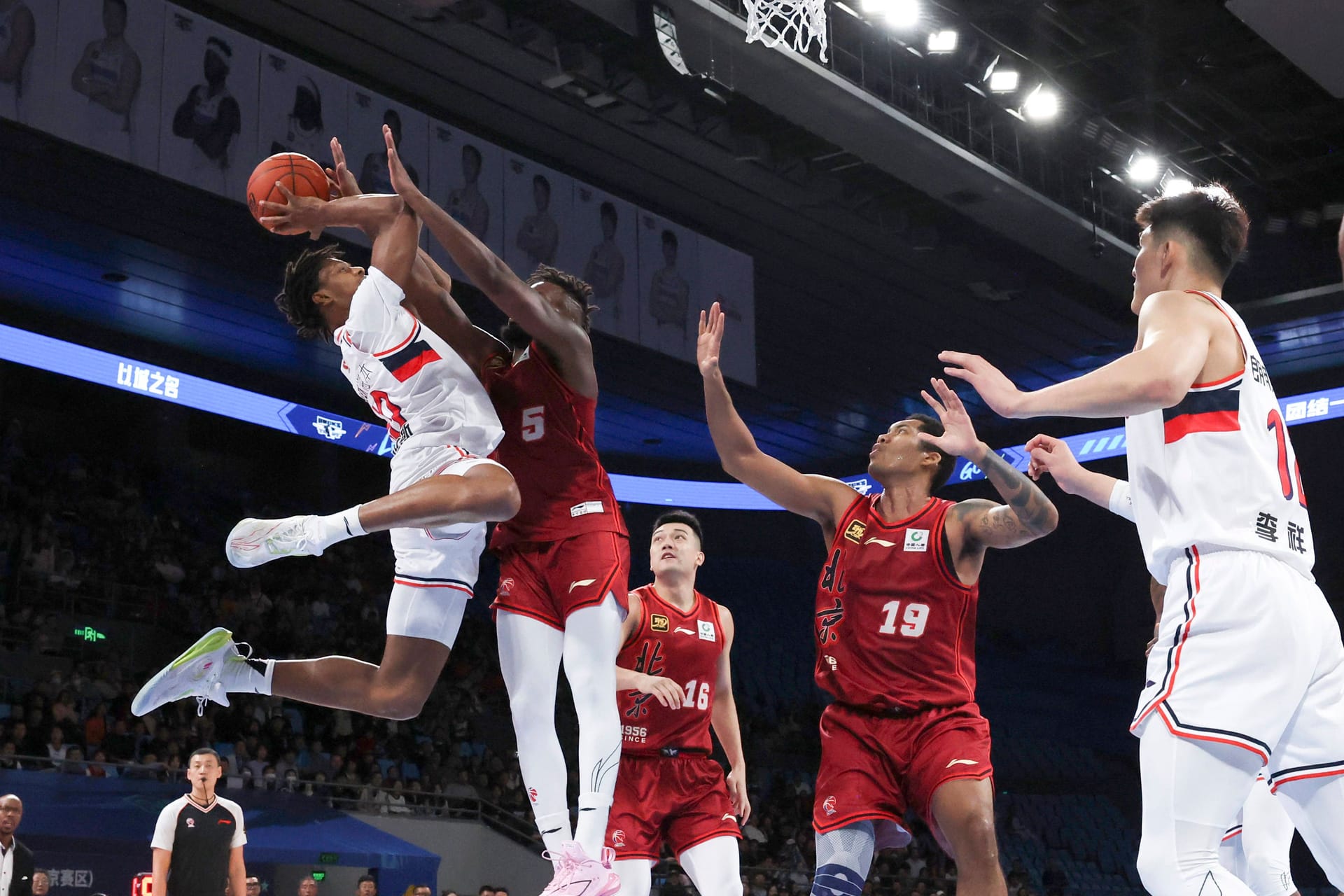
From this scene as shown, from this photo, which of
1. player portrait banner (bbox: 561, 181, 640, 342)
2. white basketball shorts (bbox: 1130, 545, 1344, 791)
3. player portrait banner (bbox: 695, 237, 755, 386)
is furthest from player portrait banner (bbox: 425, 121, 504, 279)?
white basketball shorts (bbox: 1130, 545, 1344, 791)

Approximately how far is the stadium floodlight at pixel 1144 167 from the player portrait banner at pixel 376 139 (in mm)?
9488

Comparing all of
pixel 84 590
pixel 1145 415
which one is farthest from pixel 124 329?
pixel 1145 415

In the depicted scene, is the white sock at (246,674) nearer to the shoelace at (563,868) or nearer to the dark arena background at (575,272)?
the shoelace at (563,868)

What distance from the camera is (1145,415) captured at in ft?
12.3

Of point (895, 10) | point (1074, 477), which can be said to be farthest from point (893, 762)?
point (895, 10)

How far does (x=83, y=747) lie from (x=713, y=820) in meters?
10.3

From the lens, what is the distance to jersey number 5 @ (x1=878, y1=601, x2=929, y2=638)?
544cm

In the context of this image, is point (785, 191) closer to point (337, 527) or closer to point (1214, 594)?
point (337, 527)

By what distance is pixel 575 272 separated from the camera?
647 inches

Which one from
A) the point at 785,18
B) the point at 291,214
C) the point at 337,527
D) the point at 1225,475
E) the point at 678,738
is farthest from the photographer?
the point at 785,18

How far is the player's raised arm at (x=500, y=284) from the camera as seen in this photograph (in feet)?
16.7

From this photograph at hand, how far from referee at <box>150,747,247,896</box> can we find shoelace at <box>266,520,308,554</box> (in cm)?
461

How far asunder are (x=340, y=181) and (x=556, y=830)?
9.79 feet

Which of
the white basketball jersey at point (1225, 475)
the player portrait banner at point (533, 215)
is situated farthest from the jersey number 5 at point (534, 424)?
the player portrait banner at point (533, 215)
